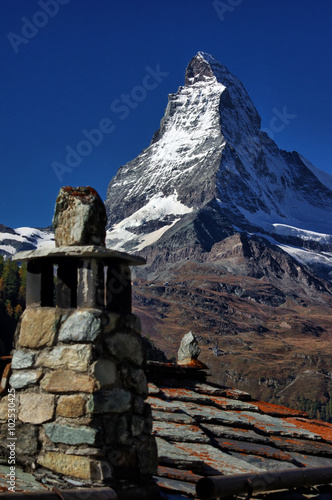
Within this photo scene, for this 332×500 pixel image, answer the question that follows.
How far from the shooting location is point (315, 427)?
9953 millimetres

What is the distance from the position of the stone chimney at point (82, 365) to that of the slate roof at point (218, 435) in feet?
2.33

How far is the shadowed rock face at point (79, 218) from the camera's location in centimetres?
509

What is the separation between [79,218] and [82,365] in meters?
1.19

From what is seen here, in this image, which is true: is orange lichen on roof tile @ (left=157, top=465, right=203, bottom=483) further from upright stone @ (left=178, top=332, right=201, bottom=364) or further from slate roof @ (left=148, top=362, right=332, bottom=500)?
upright stone @ (left=178, top=332, right=201, bottom=364)

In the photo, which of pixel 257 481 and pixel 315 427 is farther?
pixel 315 427

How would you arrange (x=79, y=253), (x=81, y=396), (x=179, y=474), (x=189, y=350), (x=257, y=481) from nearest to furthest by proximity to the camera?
(x=81, y=396) < (x=257, y=481) < (x=79, y=253) < (x=179, y=474) < (x=189, y=350)

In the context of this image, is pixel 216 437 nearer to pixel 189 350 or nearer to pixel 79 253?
pixel 79 253

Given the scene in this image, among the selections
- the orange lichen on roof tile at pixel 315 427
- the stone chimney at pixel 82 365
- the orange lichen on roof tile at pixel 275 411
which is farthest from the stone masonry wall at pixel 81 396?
the orange lichen on roof tile at pixel 275 411

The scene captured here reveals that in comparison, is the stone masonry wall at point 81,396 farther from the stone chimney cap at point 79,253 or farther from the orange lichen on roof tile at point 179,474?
the orange lichen on roof tile at point 179,474

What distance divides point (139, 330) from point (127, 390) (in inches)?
20.0

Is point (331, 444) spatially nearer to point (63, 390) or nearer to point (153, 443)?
point (153, 443)

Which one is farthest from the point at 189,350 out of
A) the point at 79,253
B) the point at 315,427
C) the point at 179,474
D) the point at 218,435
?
the point at 79,253

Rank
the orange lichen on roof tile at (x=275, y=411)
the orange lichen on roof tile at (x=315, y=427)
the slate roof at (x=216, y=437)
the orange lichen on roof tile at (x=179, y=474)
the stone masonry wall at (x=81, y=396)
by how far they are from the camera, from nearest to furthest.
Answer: the stone masonry wall at (x=81, y=396)
the orange lichen on roof tile at (x=179, y=474)
the slate roof at (x=216, y=437)
the orange lichen on roof tile at (x=315, y=427)
the orange lichen on roof tile at (x=275, y=411)

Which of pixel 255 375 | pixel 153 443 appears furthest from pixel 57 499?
pixel 255 375
